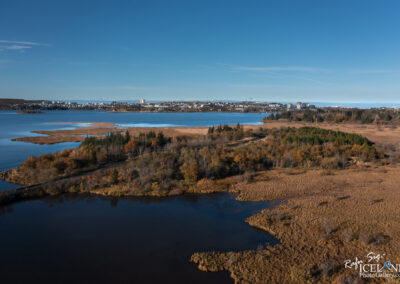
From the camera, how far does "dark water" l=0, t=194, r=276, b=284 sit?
13375 mm

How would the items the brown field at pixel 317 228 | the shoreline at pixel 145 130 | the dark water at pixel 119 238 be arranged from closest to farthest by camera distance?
the brown field at pixel 317 228
the dark water at pixel 119 238
the shoreline at pixel 145 130

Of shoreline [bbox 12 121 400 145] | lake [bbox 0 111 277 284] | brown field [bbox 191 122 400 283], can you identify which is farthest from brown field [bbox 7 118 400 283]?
shoreline [bbox 12 121 400 145]

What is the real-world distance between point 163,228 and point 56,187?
13409mm

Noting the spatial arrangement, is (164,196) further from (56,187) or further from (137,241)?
(56,187)


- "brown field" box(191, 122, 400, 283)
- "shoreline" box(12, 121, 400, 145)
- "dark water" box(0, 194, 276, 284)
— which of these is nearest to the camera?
"brown field" box(191, 122, 400, 283)

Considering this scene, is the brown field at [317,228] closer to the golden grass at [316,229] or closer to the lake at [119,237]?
the golden grass at [316,229]

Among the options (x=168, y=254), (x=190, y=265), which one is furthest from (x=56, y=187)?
(x=190, y=265)

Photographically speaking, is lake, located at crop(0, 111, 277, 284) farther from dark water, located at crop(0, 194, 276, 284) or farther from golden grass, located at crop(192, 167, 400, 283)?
golden grass, located at crop(192, 167, 400, 283)

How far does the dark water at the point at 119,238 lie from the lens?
13.4 meters

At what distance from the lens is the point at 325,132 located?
4988 cm

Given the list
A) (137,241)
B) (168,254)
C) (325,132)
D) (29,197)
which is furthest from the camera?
(325,132)

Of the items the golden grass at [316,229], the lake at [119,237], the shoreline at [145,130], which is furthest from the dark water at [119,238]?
the shoreline at [145,130]

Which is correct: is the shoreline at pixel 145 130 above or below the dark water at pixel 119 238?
above

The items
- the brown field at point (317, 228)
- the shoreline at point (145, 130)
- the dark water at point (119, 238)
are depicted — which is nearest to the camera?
the brown field at point (317, 228)
